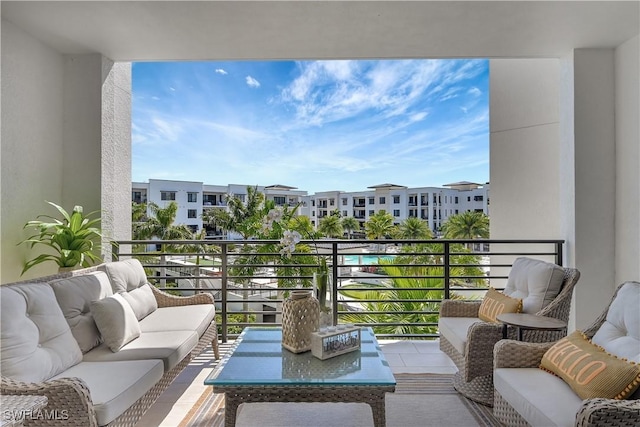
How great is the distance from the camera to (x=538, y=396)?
5.46ft

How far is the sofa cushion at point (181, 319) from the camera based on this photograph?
2723 mm

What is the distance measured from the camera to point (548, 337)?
8.13 ft

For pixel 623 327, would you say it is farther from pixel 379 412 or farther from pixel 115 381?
pixel 115 381

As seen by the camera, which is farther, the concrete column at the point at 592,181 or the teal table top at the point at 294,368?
the concrete column at the point at 592,181

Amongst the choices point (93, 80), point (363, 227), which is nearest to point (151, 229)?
point (363, 227)

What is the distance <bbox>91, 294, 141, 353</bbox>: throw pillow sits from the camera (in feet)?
7.38

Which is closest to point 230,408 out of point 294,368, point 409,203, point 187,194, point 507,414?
point 294,368

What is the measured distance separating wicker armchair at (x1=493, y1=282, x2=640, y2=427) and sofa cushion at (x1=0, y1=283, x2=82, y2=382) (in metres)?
2.29

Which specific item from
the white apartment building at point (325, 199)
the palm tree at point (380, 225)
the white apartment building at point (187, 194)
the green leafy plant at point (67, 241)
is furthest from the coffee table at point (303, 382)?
the palm tree at point (380, 225)

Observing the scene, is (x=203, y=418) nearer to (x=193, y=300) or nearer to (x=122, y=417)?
(x=122, y=417)

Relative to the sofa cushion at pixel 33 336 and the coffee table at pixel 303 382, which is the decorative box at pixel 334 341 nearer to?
the coffee table at pixel 303 382

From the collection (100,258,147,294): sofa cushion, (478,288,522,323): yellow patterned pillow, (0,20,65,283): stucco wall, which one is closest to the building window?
(0,20,65,283): stucco wall

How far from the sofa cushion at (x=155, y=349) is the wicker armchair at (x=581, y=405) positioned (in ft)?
6.24

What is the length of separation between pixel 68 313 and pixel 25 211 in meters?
1.60
